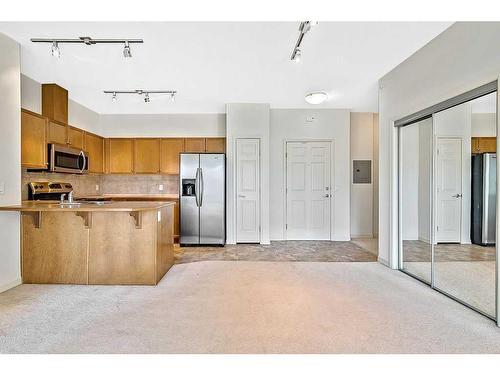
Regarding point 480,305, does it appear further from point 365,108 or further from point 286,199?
point 365,108

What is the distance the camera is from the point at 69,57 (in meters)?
3.56

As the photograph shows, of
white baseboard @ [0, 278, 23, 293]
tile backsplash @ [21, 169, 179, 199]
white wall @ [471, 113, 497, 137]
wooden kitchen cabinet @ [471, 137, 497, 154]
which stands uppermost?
white wall @ [471, 113, 497, 137]

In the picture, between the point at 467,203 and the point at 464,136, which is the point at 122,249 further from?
the point at 464,136

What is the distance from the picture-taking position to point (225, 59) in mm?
3627

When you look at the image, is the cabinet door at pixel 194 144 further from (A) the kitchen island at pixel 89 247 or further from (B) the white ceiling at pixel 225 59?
(A) the kitchen island at pixel 89 247

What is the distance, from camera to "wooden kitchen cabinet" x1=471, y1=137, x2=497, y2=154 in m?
2.47

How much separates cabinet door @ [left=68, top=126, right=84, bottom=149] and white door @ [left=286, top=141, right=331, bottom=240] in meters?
3.90

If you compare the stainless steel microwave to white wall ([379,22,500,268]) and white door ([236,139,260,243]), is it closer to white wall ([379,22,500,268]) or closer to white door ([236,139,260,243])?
white door ([236,139,260,243])

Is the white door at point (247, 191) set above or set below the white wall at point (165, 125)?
below

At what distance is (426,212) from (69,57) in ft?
15.1

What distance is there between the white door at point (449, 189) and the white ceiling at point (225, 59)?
120 cm

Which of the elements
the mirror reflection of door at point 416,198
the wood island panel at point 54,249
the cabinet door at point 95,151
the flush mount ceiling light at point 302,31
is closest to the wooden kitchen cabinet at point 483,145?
the mirror reflection of door at point 416,198

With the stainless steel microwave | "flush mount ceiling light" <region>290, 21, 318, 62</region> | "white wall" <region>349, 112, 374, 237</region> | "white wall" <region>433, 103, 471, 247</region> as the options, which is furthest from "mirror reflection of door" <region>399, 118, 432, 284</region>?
the stainless steel microwave

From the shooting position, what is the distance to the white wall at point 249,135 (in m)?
5.65
